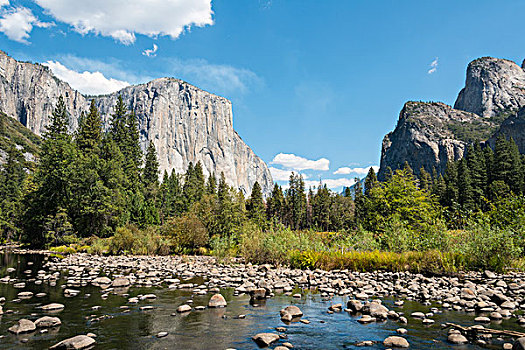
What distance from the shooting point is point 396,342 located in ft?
17.9

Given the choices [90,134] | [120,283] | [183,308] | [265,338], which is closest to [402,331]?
[265,338]

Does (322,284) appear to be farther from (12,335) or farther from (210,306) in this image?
(12,335)

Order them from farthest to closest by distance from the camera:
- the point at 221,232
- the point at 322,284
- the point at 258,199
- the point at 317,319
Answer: the point at 258,199 < the point at 221,232 < the point at 322,284 < the point at 317,319

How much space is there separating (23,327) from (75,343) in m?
1.80

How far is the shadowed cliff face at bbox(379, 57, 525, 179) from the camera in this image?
160m

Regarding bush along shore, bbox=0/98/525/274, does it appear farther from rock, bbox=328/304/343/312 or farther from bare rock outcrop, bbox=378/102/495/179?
bare rock outcrop, bbox=378/102/495/179

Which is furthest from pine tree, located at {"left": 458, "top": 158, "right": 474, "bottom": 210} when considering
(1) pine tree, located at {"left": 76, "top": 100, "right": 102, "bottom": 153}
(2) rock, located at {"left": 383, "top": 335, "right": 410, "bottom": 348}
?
(1) pine tree, located at {"left": 76, "top": 100, "right": 102, "bottom": 153}

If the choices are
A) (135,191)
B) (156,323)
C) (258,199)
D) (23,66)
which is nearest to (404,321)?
(156,323)

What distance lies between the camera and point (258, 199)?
73375 millimetres

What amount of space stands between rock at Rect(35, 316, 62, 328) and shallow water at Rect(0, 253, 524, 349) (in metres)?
0.20

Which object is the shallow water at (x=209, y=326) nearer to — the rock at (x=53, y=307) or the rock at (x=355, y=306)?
the rock at (x=53, y=307)

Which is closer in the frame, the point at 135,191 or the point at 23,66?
the point at 135,191

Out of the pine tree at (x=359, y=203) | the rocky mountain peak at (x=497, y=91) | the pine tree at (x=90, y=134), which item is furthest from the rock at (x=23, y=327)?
the rocky mountain peak at (x=497, y=91)

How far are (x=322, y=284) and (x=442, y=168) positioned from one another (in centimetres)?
17117
